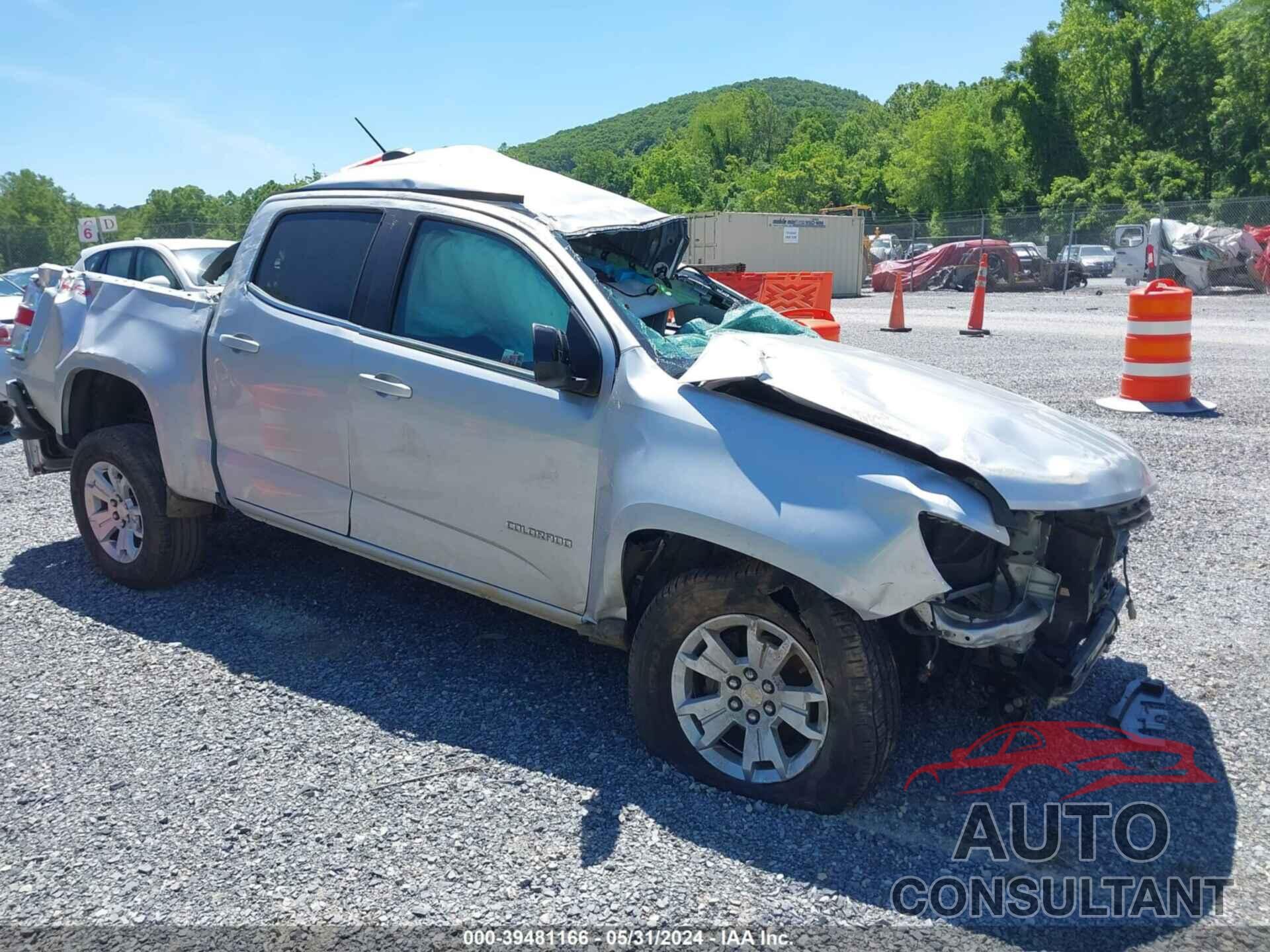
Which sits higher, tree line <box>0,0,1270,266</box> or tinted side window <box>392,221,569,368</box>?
tree line <box>0,0,1270,266</box>

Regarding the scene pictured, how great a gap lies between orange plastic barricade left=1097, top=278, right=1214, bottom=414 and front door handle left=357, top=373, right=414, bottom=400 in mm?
7412

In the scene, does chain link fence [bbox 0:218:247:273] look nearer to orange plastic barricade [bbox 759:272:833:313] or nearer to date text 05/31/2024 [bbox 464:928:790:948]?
orange plastic barricade [bbox 759:272:833:313]

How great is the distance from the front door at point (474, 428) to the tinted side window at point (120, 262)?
734 cm

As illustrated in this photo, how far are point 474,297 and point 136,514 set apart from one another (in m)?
2.31

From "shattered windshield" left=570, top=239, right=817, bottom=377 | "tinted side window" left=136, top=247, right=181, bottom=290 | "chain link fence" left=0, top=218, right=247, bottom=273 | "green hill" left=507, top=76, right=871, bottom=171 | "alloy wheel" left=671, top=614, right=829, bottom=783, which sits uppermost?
"green hill" left=507, top=76, right=871, bottom=171

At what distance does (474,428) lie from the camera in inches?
150

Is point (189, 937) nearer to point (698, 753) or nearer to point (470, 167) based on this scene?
point (698, 753)

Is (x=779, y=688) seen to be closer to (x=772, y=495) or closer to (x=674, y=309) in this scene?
(x=772, y=495)

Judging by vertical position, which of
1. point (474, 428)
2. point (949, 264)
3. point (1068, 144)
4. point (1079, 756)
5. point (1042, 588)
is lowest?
point (1079, 756)

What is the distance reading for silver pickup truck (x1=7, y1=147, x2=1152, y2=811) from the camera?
3.14 m

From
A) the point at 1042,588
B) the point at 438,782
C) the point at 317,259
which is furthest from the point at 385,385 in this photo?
the point at 1042,588

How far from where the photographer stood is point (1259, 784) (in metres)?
3.43

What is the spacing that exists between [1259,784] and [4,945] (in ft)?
12.8

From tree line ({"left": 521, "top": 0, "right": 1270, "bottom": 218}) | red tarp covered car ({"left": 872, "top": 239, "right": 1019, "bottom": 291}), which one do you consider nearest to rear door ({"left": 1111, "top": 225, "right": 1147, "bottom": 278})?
red tarp covered car ({"left": 872, "top": 239, "right": 1019, "bottom": 291})
